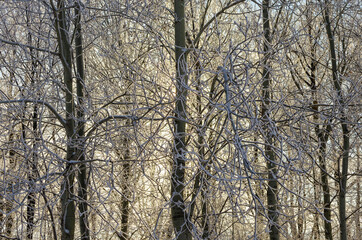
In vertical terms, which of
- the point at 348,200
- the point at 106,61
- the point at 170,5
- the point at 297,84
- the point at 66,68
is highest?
the point at 170,5

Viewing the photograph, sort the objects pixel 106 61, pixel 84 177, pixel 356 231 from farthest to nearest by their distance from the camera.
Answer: pixel 356 231
pixel 106 61
pixel 84 177

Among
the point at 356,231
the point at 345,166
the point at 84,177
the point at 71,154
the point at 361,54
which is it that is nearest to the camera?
the point at 71,154

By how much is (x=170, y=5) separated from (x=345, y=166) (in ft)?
14.4

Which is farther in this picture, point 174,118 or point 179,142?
point 179,142

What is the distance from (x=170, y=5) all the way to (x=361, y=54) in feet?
11.8

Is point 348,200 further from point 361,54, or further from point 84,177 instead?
point 84,177

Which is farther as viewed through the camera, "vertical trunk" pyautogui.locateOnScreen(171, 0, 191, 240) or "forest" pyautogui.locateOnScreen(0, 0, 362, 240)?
"vertical trunk" pyautogui.locateOnScreen(171, 0, 191, 240)

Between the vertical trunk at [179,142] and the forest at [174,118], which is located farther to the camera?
the vertical trunk at [179,142]

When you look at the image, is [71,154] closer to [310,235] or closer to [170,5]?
[170,5]

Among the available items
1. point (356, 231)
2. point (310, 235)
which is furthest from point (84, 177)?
point (356, 231)

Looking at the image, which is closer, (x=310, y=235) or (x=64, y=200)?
(x=64, y=200)

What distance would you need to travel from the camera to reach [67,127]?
207 inches

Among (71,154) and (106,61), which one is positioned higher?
(106,61)

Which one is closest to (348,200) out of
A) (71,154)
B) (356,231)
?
(356,231)
